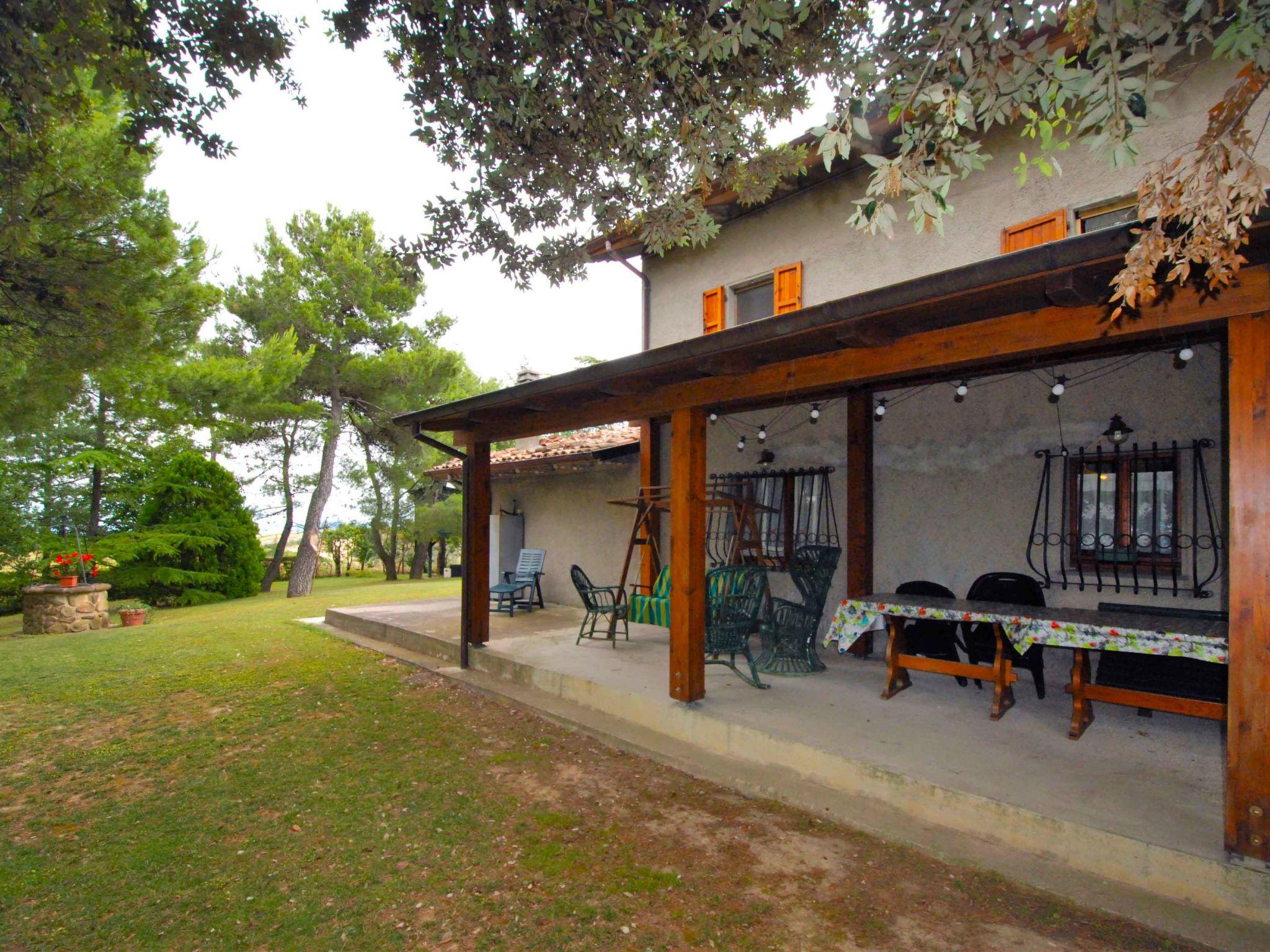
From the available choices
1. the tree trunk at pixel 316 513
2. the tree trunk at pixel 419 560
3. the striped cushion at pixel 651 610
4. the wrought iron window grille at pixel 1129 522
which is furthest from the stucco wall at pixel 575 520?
the tree trunk at pixel 419 560

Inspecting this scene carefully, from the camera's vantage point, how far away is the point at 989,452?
5.63 metres

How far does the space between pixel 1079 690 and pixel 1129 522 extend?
1.84 meters

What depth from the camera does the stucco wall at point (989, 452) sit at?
15.5ft

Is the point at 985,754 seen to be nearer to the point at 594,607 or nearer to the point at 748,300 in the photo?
the point at 594,607

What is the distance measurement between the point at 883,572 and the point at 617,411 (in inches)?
120

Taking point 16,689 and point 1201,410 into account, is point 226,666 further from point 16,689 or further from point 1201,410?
point 1201,410

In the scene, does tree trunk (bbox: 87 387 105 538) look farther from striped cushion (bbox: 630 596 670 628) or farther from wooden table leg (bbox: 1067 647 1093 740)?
wooden table leg (bbox: 1067 647 1093 740)

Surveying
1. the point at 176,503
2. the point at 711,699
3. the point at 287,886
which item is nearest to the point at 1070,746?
the point at 711,699

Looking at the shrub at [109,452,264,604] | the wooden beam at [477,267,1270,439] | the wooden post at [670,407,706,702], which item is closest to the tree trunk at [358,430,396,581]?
the shrub at [109,452,264,604]

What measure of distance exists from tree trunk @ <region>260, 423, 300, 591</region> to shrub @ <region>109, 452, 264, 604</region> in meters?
4.00

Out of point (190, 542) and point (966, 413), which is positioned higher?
point (966, 413)

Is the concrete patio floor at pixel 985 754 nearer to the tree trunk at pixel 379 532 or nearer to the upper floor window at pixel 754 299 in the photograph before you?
the upper floor window at pixel 754 299

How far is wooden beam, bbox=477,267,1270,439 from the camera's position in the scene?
2561mm

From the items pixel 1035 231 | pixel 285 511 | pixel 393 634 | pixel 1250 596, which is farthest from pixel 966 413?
pixel 285 511
